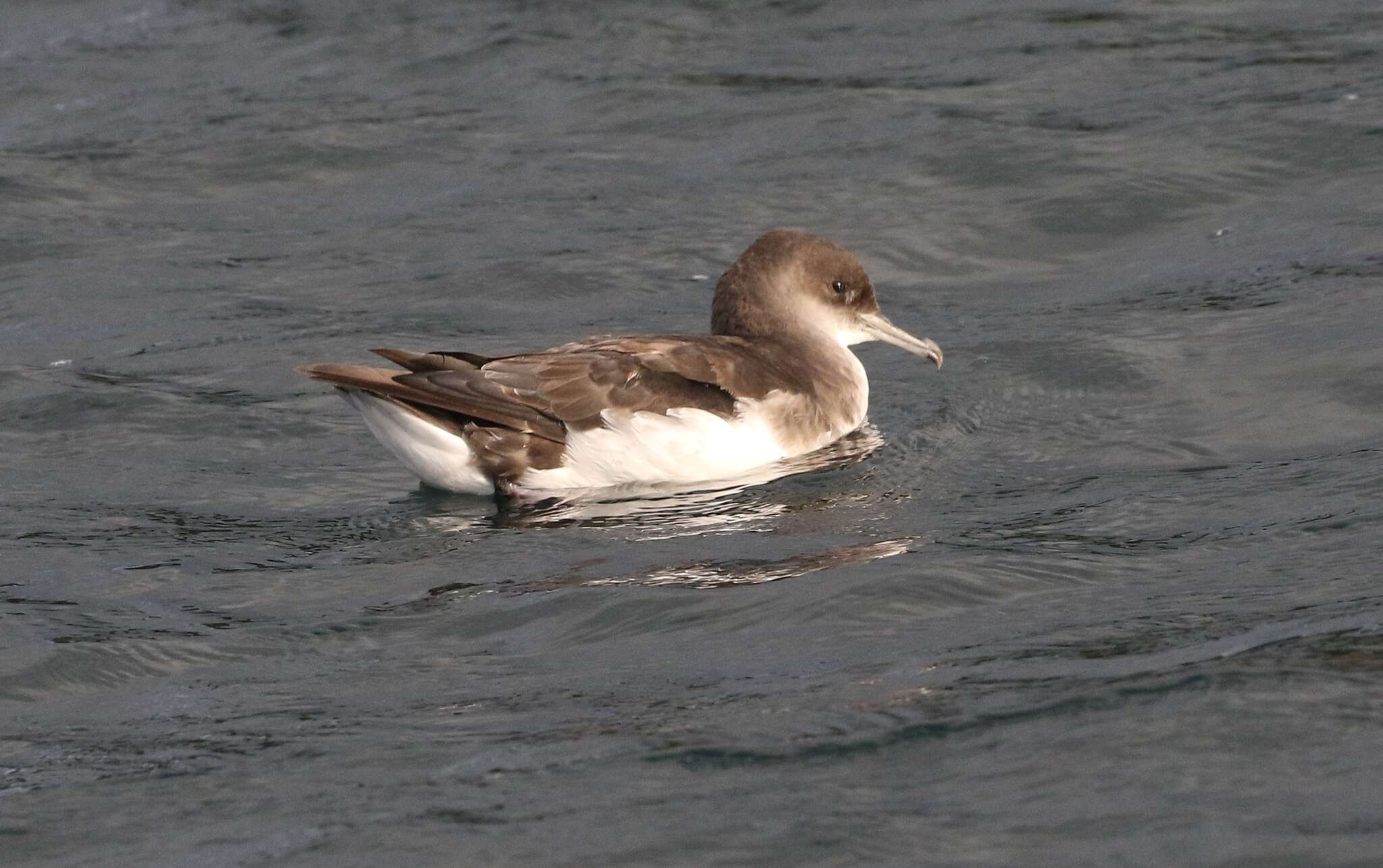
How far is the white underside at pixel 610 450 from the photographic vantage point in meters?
8.26

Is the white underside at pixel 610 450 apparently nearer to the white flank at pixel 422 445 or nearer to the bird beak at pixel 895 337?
the white flank at pixel 422 445

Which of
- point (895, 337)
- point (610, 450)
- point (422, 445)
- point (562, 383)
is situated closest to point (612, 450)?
point (610, 450)

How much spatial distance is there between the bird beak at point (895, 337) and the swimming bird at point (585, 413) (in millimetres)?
831

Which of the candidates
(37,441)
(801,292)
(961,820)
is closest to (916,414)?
(801,292)

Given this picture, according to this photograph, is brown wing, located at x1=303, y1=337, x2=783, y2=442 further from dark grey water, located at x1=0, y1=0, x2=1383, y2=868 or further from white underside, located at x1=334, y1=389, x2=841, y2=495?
dark grey water, located at x1=0, y1=0, x2=1383, y2=868

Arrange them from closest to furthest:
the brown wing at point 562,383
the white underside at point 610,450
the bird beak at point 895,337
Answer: the brown wing at point 562,383
the white underside at point 610,450
the bird beak at point 895,337

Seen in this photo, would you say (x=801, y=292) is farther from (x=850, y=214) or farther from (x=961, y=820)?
(x=961, y=820)

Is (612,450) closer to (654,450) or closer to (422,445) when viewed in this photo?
(654,450)

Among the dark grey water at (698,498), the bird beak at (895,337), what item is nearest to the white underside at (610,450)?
the dark grey water at (698,498)

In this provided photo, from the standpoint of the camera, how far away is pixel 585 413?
27.1 feet

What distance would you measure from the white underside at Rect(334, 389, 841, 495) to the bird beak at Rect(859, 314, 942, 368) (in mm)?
1214

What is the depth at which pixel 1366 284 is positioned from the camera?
10.4m

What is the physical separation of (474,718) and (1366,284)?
245 inches

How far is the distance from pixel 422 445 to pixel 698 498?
3.64 feet
